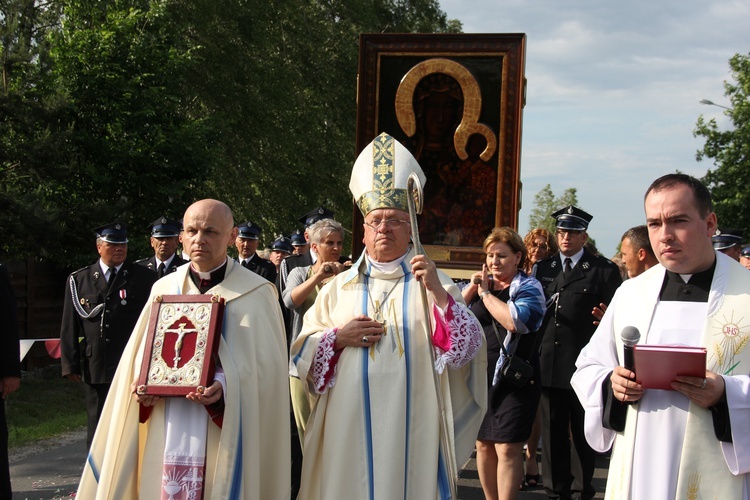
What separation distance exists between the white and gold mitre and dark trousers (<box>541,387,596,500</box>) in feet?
9.43

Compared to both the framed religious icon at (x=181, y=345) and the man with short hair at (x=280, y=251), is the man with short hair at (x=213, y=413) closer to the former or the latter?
the framed religious icon at (x=181, y=345)

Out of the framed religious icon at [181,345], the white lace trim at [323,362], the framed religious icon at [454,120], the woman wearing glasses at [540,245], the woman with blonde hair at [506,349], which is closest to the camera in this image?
the framed religious icon at [181,345]

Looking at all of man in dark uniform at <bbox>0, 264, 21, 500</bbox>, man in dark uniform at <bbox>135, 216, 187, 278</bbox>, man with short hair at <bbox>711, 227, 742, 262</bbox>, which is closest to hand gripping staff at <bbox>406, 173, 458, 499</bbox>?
man in dark uniform at <bbox>0, 264, 21, 500</bbox>

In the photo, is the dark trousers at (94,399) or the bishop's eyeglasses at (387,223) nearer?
the bishop's eyeglasses at (387,223)

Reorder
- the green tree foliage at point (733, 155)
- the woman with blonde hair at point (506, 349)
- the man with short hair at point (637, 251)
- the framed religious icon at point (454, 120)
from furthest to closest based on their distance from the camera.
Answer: the green tree foliage at point (733, 155)
the framed religious icon at point (454, 120)
the man with short hair at point (637, 251)
the woman with blonde hair at point (506, 349)

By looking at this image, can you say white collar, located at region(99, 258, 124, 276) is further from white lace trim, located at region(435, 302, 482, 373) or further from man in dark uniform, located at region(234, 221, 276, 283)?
white lace trim, located at region(435, 302, 482, 373)

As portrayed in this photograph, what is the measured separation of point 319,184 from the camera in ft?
82.0

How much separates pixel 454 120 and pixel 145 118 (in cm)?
805

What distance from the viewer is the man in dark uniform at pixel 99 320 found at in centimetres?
766

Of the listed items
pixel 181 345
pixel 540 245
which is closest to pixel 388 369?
pixel 181 345

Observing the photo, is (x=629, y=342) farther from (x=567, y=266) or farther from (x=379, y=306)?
(x=567, y=266)

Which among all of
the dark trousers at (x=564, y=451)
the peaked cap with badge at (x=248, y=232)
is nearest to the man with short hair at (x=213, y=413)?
the dark trousers at (x=564, y=451)

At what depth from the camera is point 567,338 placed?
732 cm

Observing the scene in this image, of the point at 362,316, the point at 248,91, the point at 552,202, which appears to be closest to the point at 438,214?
the point at 362,316
